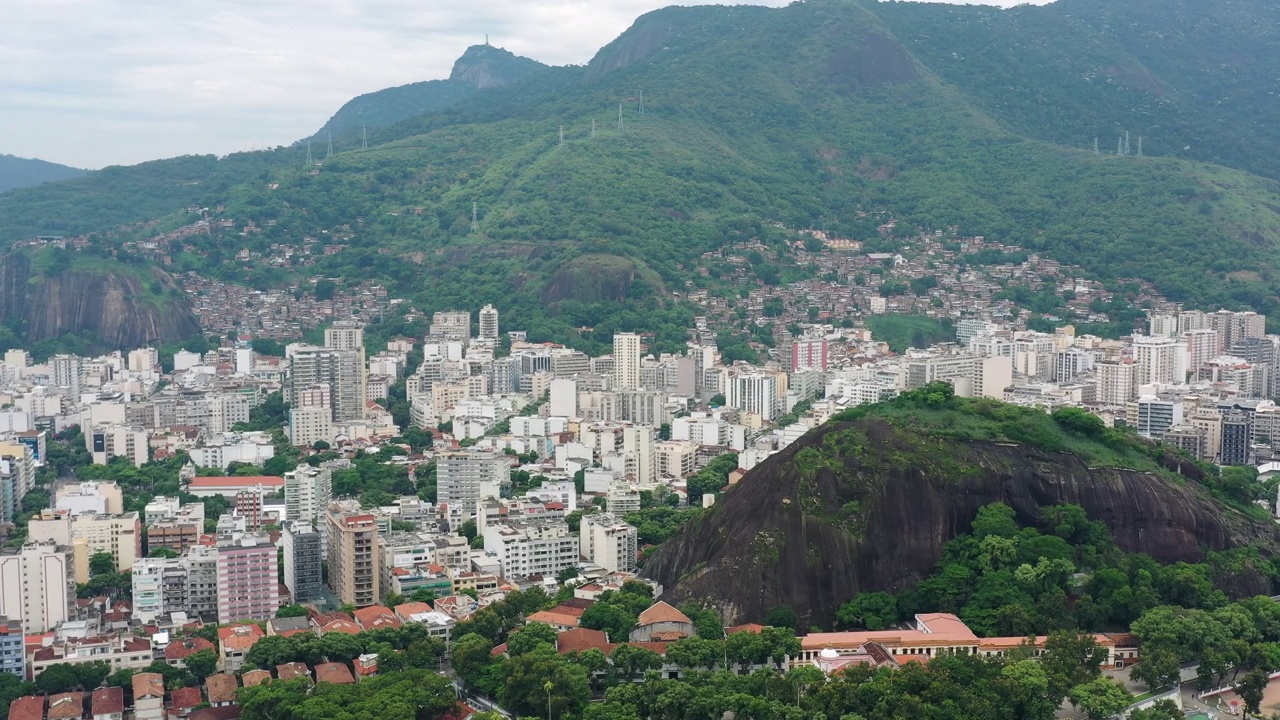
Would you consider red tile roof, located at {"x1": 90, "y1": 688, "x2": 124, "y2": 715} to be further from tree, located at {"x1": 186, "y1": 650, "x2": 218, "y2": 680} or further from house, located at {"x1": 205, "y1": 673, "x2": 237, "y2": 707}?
house, located at {"x1": 205, "y1": 673, "x2": 237, "y2": 707}

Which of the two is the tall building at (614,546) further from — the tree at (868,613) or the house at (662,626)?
the tree at (868,613)

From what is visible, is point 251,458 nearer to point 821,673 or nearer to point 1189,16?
point 821,673

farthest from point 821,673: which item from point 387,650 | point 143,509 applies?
point 143,509

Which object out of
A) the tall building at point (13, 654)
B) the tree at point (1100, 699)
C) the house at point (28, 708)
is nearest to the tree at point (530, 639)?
the house at point (28, 708)

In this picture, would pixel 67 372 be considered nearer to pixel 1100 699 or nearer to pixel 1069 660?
pixel 1069 660

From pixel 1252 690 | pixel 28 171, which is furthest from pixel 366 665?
pixel 28 171
